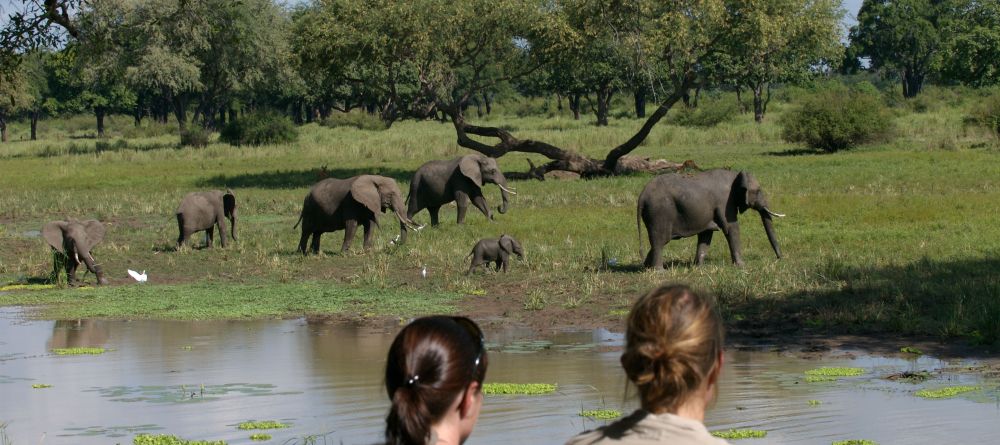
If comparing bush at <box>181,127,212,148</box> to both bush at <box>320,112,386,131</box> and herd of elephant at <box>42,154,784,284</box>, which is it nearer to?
bush at <box>320,112,386,131</box>

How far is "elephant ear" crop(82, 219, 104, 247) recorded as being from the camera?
18500mm

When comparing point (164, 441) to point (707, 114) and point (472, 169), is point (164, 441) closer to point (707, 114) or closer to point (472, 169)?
point (472, 169)

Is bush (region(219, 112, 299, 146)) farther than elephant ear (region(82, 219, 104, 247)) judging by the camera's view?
Yes

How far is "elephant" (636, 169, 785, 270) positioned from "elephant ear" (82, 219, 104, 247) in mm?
7471

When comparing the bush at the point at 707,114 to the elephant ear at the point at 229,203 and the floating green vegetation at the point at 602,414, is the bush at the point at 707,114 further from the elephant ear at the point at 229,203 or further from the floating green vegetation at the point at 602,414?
the floating green vegetation at the point at 602,414

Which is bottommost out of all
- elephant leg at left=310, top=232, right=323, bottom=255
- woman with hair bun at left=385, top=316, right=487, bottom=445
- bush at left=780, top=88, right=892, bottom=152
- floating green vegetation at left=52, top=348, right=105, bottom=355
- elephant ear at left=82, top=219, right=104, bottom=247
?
floating green vegetation at left=52, top=348, right=105, bottom=355

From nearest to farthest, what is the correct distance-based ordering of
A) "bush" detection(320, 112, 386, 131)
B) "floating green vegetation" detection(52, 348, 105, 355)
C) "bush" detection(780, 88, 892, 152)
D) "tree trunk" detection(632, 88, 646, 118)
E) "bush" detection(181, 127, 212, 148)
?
"floating green vegetation" detection(52, 348, 105, 355), "bush" detection(780, 88, 892, 152), "bush" detection(181, 127, 212, 148), "bush" detection(320, 112, 386, 131), "tree trunk" detection(632, 88, 646, 118)

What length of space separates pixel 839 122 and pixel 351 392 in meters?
28.7

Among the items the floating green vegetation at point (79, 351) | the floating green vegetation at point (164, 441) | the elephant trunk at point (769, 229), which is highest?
the elephant trunk at point (769, 229)

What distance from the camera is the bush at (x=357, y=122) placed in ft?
220

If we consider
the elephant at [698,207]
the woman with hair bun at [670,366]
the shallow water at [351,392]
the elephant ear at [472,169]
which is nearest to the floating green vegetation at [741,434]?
the shallow water at [351,392]

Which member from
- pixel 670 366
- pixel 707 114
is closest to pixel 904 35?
pixel 707 114

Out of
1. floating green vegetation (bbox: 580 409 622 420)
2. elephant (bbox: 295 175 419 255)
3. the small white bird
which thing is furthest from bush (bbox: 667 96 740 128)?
floating green vegetation (bbox: 580 409 622 420)

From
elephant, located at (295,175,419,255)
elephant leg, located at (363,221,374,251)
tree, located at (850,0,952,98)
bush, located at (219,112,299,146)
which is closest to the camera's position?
elephant leg, located at (363,221,374,251)
